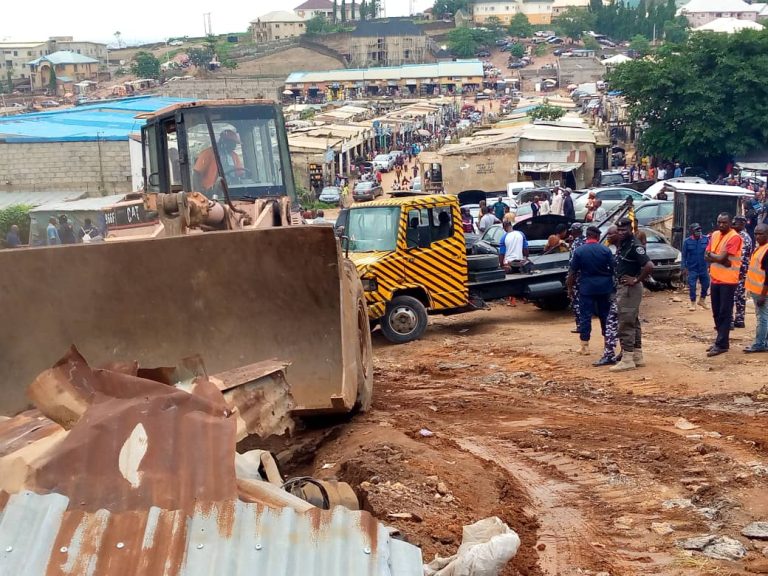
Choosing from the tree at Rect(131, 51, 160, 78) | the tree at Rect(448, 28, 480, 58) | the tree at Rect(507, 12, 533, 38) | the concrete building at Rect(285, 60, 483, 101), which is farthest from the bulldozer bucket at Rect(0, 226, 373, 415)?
the tree at Rect(507, 12, 533, 38)

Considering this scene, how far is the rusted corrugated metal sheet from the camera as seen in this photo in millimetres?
3721

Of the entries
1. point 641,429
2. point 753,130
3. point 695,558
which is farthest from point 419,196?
point 753,130

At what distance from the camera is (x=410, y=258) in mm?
13445

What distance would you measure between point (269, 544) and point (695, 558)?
2637 mm

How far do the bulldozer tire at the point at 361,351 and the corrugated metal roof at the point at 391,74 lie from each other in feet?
296

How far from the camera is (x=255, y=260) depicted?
6945mm

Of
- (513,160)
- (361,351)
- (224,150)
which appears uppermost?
(224,150)

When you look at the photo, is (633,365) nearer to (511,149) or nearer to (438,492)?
A: (438,492)

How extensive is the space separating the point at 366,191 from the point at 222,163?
30007 mm

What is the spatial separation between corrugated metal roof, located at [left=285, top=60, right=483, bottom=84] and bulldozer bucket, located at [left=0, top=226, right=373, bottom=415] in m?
91.9

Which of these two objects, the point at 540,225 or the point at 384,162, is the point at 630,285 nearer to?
the point at 540,225

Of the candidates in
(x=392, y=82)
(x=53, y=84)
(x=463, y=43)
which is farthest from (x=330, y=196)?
(x=463, y=43)

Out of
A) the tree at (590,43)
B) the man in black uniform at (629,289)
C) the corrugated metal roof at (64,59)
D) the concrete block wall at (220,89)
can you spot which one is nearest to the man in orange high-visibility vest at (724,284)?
the man in black uniform at (629,289)

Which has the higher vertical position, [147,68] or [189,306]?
[147,68]
